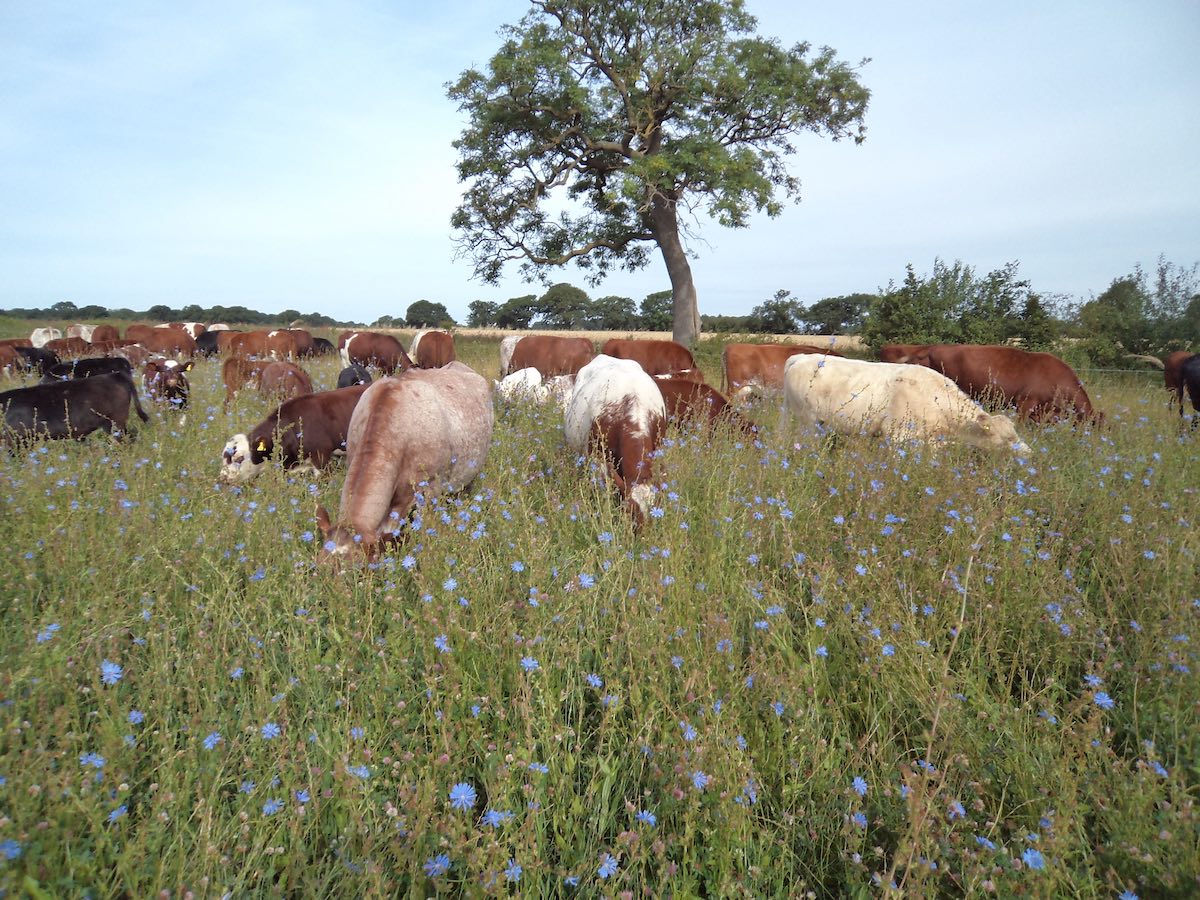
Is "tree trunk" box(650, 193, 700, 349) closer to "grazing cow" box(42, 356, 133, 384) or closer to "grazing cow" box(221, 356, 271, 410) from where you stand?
"grazing cow" box(221, 356, 271, 410)

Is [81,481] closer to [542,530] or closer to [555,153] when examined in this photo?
[542,530]

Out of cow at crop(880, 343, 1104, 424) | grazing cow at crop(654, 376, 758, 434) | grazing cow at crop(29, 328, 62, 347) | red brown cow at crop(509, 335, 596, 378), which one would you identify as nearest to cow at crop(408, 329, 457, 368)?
red brown cow at crop(509, 335, 596, 378)

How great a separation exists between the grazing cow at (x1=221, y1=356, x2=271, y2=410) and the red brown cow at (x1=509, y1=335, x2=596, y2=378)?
6306mm

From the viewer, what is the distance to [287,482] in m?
5.92

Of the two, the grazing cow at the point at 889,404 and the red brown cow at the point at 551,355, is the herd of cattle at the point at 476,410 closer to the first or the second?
the grazing cow at the point at 889,404

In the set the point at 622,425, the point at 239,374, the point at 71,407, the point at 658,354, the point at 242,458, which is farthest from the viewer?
the point at 658,354

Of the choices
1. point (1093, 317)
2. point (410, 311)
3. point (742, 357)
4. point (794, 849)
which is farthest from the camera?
point (410, 311)

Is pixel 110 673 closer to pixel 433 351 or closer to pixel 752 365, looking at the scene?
pixel 752 365

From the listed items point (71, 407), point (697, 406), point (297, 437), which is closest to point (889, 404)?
point (697, 406)

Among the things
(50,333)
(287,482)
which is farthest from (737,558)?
(50,333)

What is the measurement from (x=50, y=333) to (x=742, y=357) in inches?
1194

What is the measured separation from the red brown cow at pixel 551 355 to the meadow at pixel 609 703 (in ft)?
39.0

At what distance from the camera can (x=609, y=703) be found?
2340 millimetres

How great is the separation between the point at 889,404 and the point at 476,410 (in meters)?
4.93
